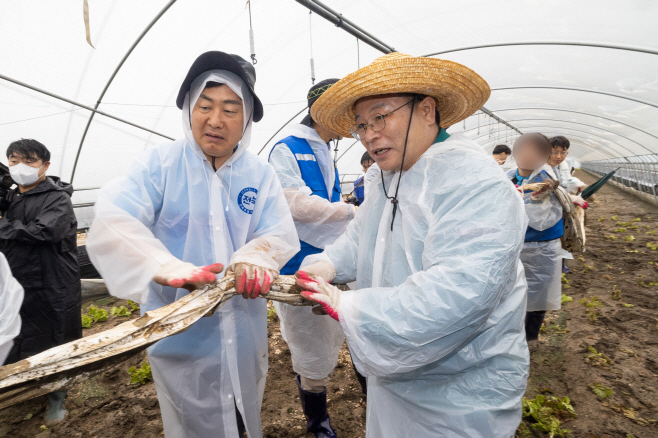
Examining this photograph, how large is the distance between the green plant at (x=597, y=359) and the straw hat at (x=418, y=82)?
316 centimetres

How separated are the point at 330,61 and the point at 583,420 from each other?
5.91m

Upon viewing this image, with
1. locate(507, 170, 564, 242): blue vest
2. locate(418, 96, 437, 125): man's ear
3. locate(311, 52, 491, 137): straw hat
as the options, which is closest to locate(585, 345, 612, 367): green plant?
locate(507, 170, 564, 242): blue vest

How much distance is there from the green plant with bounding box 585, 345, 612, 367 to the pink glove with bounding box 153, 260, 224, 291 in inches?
148

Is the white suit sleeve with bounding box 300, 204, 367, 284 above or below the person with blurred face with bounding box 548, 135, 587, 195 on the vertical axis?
below

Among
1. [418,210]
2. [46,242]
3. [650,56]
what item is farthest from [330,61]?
[650,56]

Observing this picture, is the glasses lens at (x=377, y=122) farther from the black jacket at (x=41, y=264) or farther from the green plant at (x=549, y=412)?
the black jacket at (x=41, y=264)

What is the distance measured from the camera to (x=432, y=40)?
586cm

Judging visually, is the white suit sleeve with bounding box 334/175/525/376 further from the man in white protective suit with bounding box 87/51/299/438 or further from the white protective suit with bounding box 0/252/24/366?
the white protective suit with bounding box 0/252/24/366

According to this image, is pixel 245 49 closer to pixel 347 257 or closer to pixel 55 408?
pixel 347 257

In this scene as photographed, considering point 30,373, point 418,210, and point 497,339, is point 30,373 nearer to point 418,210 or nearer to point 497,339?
point 418,210

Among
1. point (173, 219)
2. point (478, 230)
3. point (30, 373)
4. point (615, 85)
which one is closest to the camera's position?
point (30, 373)

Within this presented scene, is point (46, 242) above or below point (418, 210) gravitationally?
below

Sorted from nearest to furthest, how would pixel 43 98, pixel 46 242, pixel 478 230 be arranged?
pixel 478 230, pixel 46 242, pixel 43 98

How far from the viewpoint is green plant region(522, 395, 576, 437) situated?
7.78 feet
